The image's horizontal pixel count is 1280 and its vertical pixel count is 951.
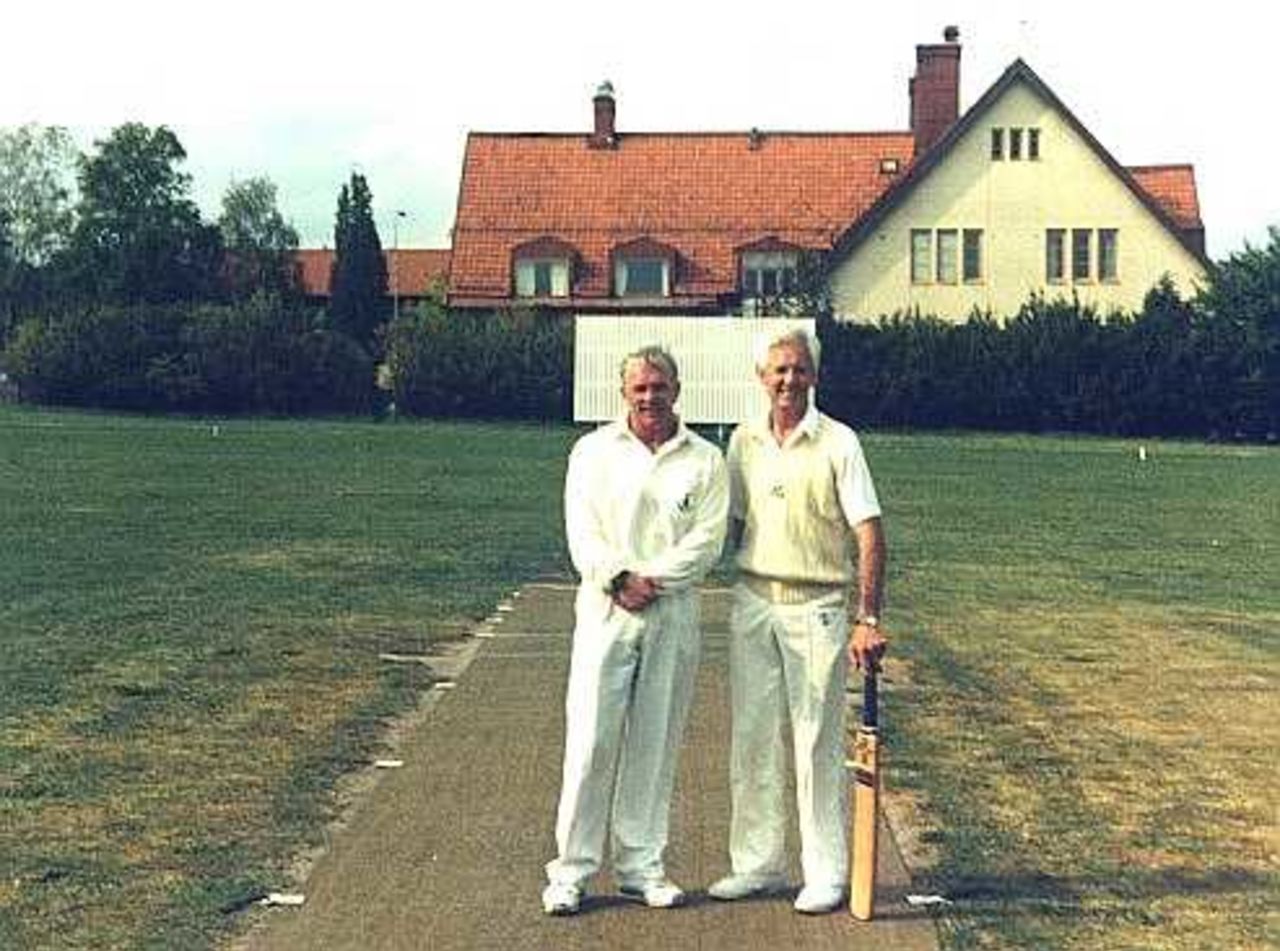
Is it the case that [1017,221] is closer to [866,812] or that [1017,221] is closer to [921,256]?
[921,256]

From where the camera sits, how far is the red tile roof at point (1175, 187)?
77938mm

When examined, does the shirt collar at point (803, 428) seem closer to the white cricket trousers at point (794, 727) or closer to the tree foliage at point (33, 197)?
the white cricket trousers at point (794, 727)

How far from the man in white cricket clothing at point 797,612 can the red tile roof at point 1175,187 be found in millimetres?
71313

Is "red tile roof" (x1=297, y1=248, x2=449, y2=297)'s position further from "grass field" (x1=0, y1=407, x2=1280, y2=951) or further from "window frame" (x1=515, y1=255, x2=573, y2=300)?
"grass field" (x1=0, y1=407, x2=1280, y2=951)

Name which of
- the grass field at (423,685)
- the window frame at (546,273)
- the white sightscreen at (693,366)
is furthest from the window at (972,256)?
the white sightscreen at (693,366)

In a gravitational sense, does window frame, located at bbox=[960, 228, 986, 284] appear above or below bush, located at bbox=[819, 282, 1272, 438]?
above

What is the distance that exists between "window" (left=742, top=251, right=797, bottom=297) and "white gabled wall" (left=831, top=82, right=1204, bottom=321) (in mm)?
3045

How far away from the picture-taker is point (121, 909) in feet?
25.2

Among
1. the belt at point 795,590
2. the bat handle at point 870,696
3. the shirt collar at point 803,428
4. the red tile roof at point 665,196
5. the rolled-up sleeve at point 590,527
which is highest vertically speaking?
the red tile roof at point 665,196

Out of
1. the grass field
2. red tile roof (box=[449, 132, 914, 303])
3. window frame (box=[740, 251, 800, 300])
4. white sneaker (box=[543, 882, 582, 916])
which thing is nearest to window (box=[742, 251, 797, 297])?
window frame (box=[740, 251, 800, 300])

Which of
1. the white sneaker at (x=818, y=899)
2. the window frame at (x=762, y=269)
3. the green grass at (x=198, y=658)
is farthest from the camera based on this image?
the window frame at (x=762, y=269)

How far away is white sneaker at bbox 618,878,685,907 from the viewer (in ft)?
25.9

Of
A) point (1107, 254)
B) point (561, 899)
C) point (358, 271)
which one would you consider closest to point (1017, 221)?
point (1107, 254)

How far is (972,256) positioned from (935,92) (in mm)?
6874
